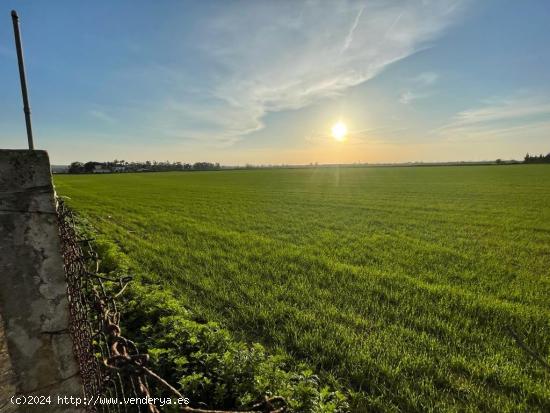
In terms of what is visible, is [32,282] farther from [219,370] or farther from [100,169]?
[100,169]

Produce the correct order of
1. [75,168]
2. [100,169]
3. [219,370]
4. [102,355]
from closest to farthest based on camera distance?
1. [102,355]
2. [219,370]
3. [75,168]
4. [100,169]

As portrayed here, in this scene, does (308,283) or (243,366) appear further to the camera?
(308,283)

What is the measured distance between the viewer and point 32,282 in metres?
1.82

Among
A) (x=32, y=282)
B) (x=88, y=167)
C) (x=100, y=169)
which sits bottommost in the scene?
(x=32, y=282)

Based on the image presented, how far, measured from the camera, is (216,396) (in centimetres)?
318

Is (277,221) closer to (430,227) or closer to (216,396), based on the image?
(430,227)

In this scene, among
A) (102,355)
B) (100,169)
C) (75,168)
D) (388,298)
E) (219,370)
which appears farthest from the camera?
(100,169)

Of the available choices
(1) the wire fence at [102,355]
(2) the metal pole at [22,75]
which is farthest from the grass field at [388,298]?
(2) the metal pole at [22,75]

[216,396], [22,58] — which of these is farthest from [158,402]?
[22,58]

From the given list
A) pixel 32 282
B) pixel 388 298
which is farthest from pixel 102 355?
pixel 388 298

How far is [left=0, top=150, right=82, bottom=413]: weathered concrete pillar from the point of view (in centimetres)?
172

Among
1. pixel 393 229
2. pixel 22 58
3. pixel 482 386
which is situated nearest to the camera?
pixel 22 58

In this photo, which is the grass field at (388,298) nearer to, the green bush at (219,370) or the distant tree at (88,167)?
the green bush at (219,370)

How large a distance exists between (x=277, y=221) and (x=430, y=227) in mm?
7503
